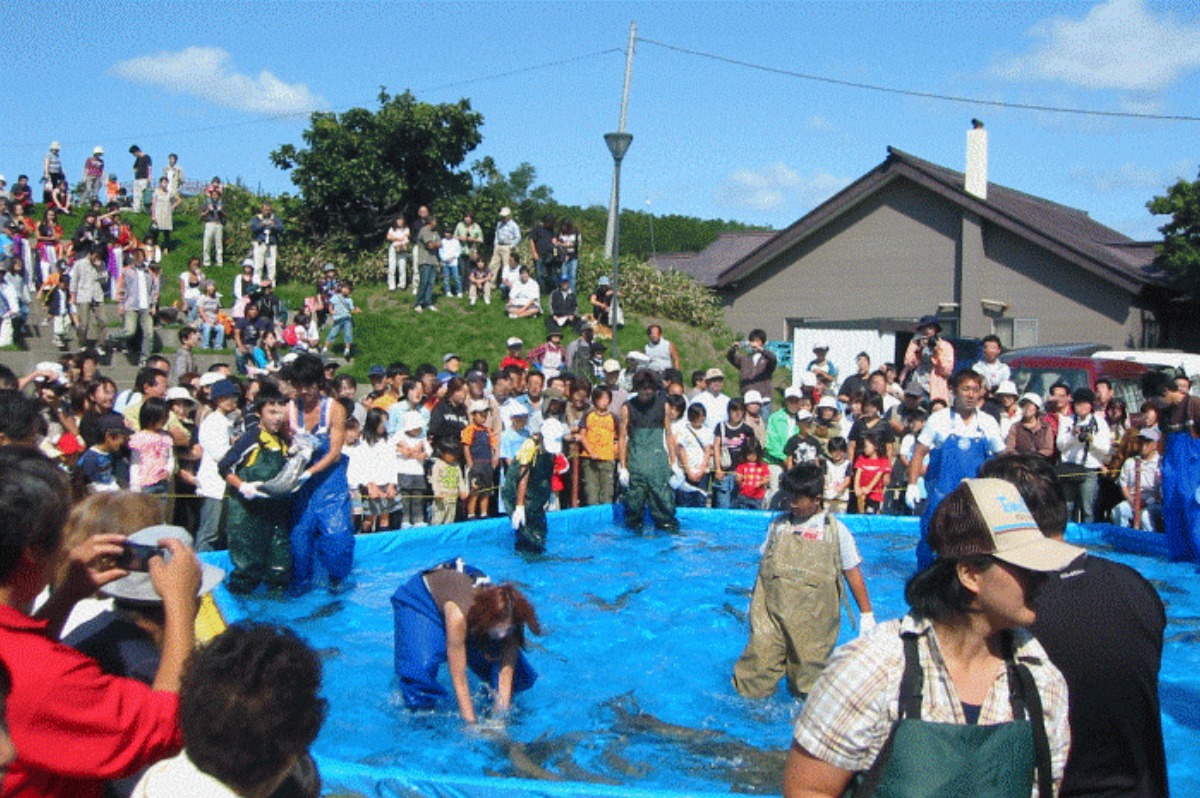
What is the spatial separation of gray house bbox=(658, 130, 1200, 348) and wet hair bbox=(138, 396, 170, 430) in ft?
48.0

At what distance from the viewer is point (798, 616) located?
269 inches

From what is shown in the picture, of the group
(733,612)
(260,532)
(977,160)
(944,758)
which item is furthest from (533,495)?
(977,160)

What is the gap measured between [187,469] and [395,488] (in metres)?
2.26

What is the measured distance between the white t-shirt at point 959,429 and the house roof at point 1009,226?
14624mm

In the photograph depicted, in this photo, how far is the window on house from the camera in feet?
77.3

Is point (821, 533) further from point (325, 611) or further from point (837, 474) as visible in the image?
point (837, 474)

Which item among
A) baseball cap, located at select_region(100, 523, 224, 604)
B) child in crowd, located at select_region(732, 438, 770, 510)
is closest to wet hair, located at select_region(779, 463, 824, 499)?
baseball cap, located at select_region(100, 523, 224, 604)

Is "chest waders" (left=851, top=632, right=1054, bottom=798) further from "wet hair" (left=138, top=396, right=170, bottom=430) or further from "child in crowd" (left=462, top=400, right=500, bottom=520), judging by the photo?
"child in crowd" (left=462, top=400, right=500, bottom=520)

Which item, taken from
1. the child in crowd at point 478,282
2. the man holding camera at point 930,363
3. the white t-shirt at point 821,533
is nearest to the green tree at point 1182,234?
the man holding camera at point 930,363

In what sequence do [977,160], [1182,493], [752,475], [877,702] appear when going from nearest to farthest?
[877,702] < [1182,493] < [752,475] < [977,160]

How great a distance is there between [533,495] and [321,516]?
268cm

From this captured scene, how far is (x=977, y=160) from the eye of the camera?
24.6 m

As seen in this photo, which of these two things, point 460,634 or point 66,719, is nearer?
point 66,719

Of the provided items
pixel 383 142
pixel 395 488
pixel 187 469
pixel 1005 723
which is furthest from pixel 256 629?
pixel 383 142
